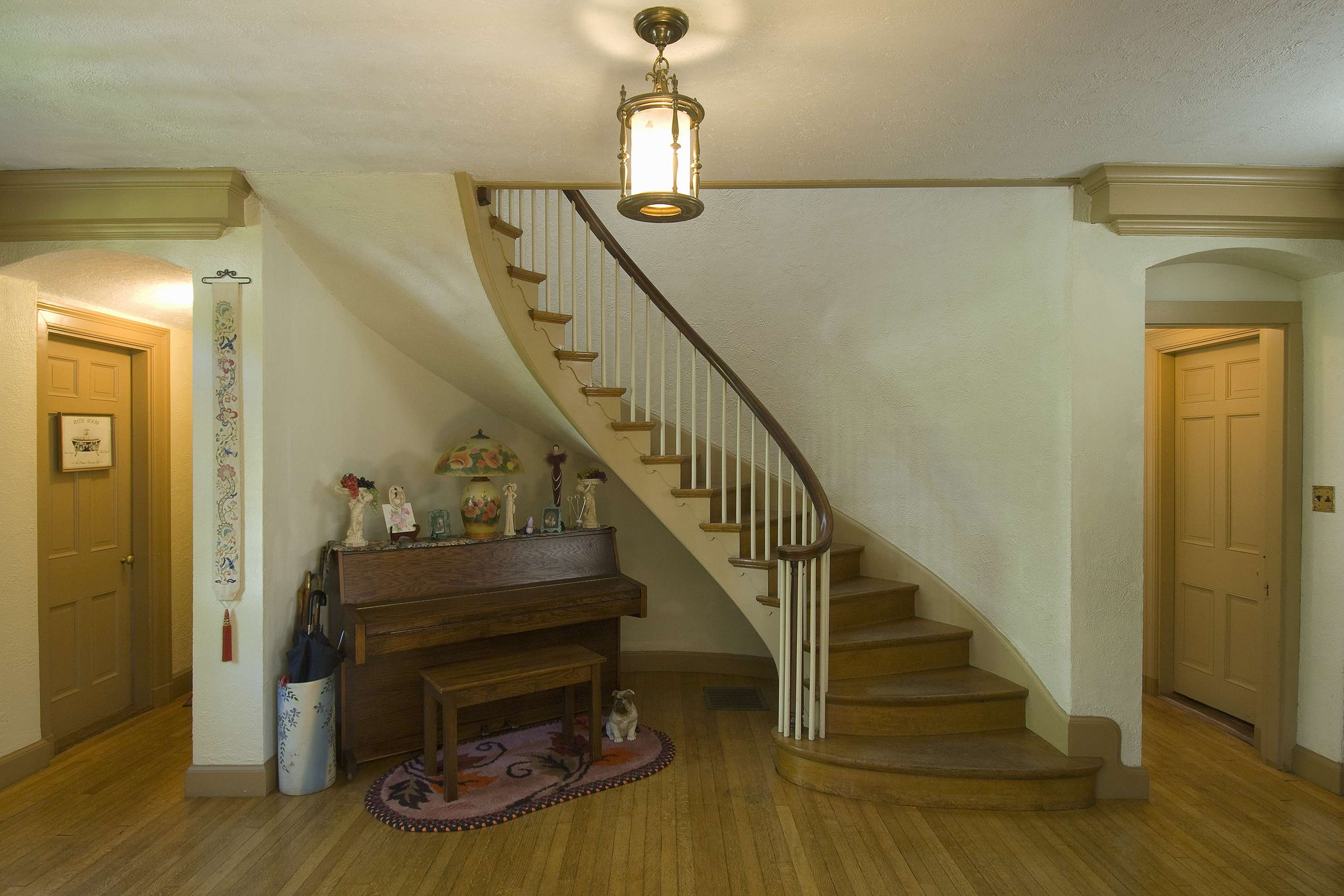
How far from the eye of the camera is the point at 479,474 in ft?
12.9

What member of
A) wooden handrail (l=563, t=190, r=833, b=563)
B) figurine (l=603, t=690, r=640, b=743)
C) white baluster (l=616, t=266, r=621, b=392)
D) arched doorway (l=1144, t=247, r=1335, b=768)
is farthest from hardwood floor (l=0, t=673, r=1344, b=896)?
white baluster (l=616, t=266, r=621, b=392)

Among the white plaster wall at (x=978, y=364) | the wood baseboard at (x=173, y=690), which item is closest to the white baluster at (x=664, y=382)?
the white plaster wall at (x=978, y=364)

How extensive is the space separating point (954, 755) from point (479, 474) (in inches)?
103

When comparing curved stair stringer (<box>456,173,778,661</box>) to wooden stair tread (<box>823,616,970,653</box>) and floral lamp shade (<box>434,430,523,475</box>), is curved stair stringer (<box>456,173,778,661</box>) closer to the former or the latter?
wooden stair tread (<box>823,616,970,653</box>)

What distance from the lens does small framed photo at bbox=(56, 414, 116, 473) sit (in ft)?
11.9

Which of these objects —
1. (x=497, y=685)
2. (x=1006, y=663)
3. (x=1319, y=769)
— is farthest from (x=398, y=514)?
(x=1319, y=769)

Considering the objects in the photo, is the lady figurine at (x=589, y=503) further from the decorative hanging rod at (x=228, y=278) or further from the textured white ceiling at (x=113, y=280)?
the textured white ceiling at (x=113, y=280)

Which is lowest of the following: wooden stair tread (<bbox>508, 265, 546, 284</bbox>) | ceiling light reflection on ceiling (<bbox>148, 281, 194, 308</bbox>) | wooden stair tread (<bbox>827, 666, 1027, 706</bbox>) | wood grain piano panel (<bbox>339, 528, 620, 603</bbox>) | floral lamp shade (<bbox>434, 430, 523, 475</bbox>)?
wooden stair tread (<bbox>827, 666, 1027, 706</bbox>)

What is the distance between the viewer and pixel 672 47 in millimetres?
2041

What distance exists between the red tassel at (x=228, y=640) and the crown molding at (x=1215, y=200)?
395cm

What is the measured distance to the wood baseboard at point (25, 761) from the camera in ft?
10.4

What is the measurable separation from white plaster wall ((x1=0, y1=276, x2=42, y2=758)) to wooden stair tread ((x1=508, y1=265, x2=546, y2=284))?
2.14 m

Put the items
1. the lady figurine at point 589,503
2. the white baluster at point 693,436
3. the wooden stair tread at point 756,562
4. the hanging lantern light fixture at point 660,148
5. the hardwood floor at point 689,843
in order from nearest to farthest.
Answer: the hanging lantern light fixture at point 660,148 → the hardwood floor at point 689,843 → the wooden stair tread at point 756,562 → the white baluster at point 693,436 → the lady figurine at point 589,503

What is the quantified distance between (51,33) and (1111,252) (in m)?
3.65
